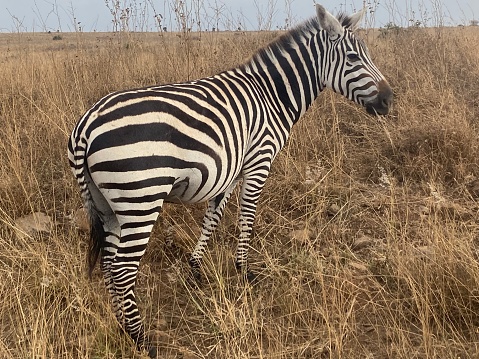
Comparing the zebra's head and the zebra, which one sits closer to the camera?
the zebra

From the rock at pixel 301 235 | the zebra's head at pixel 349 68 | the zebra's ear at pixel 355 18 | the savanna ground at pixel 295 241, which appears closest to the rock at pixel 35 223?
the savanna ground at pixel 295 241

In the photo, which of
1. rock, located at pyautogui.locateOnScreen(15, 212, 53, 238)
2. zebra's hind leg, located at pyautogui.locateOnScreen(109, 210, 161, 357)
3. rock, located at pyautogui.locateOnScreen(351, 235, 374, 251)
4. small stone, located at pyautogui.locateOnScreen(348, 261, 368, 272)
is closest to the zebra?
zebra's hind leg, located at pyautogui.locateOnScreen(109, 210, 161, 357)

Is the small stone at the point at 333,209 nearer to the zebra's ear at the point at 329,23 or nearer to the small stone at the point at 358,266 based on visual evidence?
the small stone at the point at 358,266

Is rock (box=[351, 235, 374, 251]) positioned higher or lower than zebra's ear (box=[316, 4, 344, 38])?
lower

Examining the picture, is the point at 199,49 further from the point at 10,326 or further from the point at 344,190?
the point at 10,326

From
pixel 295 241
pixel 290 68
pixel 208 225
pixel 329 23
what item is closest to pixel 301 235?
pixel 295 241

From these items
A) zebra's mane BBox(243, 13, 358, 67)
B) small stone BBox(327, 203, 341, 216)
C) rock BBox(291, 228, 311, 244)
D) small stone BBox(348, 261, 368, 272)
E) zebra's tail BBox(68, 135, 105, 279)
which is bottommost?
small stone BBox(348, 261, 368, 272)

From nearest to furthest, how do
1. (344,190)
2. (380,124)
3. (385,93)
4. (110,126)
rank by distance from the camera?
1. (110,126)
2. (385,93)
3. (344,190)
4. (380,124)

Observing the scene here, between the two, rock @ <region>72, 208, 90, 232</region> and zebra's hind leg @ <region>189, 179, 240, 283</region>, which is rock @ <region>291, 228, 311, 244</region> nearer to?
zebra's hind leg @ <region>189, 179, 240, 283</region>

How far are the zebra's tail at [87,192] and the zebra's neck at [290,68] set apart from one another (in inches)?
58.9

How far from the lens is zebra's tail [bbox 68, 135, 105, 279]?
225 centimetres

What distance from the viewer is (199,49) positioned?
6.27 metres

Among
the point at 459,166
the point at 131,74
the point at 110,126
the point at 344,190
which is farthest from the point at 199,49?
the point at 110,126

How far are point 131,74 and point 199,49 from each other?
1126 millimetres
